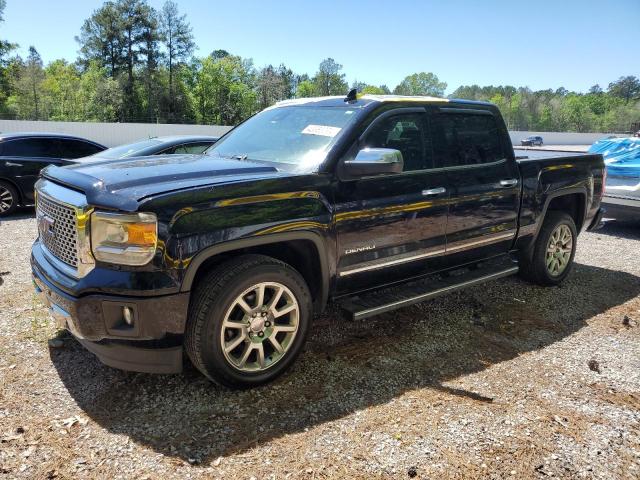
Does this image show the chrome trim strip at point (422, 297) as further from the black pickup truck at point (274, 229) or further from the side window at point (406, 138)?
the side window at point (406, 138)

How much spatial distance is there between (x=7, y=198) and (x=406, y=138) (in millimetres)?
7909

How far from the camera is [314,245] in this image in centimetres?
335

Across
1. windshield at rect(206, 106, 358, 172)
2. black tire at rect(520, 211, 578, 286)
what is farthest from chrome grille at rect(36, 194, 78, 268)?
black tire at rect(520, 211, 578, 286)

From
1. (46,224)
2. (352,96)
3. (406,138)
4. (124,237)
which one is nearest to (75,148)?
(46,224)

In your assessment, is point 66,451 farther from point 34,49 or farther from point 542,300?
point 34,49

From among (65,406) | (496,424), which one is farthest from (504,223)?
(65,406)

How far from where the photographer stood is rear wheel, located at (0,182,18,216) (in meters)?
8.72

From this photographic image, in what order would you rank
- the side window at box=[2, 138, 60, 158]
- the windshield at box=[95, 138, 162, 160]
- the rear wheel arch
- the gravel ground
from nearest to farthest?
the gravel ground < the rear wheel arch < the windshield at box=[95, 138, 162, 160] < the side window at box=[2, 138, 60, 158]

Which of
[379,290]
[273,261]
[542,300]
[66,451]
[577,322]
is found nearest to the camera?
[66,451]

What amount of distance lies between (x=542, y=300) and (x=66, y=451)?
4550 millimetres

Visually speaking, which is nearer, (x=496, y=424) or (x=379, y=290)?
(x=496, y=424)

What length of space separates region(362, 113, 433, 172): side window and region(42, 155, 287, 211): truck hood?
2.97ft

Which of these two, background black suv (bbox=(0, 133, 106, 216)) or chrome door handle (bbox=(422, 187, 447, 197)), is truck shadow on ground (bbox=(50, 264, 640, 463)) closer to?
chrome door handle (bbox=(422, 187, 447, 197))

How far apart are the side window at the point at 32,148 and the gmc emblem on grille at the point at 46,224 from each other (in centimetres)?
659
